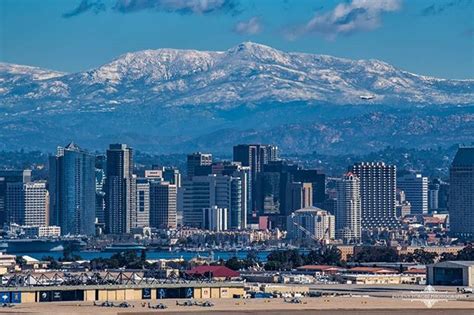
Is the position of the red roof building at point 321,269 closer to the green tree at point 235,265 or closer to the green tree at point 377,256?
the green tree at point 235,265

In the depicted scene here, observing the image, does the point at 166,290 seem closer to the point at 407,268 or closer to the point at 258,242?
the point at 407,268

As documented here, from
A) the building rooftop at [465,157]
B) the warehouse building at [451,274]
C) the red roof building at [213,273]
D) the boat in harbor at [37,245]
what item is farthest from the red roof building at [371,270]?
the building rooftop at [465,157]

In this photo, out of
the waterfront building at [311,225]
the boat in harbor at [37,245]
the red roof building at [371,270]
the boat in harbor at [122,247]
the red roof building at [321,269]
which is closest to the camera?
the red roof building at [371,270]

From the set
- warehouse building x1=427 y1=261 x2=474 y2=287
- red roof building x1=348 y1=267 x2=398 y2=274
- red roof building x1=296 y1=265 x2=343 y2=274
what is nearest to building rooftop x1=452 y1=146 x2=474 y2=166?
red roof building x1=296 y1=265 x2=343 y2=274

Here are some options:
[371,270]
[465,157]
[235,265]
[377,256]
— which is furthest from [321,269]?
[465,157]

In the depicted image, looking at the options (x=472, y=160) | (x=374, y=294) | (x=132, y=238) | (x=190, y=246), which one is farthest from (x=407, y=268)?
(x=472, y=160)

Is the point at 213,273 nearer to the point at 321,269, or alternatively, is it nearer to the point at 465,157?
the point at 321,269
